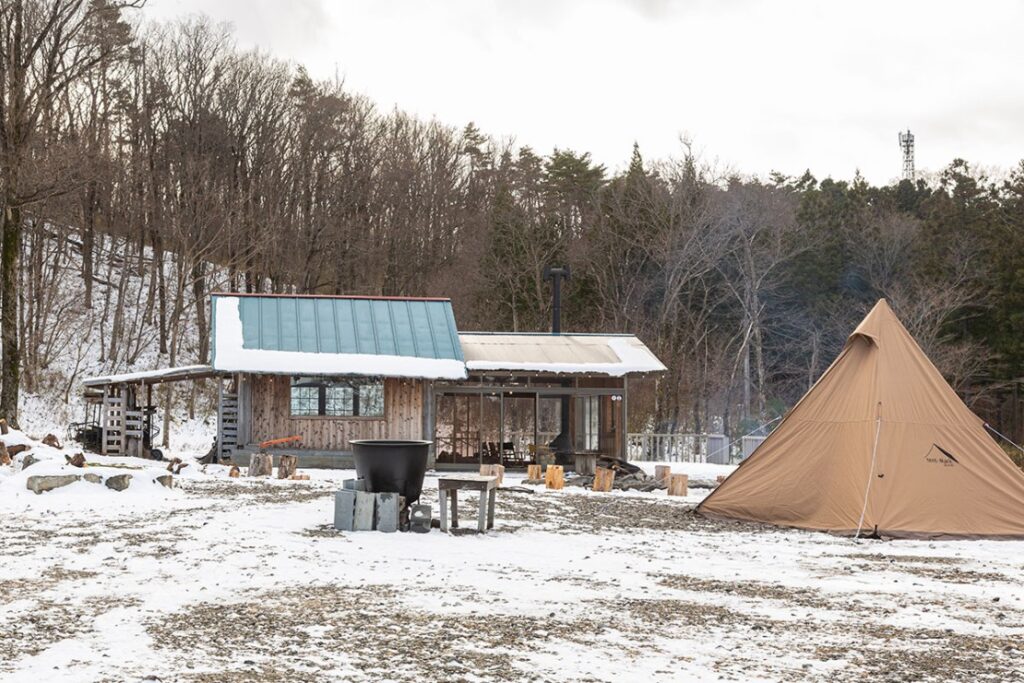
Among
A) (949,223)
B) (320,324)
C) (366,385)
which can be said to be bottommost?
(366,385)

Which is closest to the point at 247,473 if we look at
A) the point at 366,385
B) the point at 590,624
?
the point at 366,385

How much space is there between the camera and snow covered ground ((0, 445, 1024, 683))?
245 inches

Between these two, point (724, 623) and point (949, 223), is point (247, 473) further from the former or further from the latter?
point (949, 223)

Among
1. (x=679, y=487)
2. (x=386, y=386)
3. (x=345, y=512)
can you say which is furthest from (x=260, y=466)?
(x=345, y=512)

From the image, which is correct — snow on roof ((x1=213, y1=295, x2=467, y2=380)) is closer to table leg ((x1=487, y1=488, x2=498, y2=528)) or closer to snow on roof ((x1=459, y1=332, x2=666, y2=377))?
snow on roof ((x1=459, y1=332, x2=666, y2=377))

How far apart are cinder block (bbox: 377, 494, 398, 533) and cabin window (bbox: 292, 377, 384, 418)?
37.1ft

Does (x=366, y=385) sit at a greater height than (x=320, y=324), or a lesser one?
lesser

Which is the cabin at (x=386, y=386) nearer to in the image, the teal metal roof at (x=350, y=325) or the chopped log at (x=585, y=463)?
the teal metal roof at (x=350, y=325)

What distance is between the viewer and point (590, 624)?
24.3 ft

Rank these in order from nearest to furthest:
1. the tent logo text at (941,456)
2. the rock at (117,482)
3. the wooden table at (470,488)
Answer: the wooden table at (470,488), the tent logo text at (941,456), the rock at (117,482)

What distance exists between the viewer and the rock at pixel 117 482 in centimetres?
1453

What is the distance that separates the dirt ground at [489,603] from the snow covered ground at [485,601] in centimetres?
3

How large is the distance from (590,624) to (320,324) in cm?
1741

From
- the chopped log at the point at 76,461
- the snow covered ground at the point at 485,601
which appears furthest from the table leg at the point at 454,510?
the chopped log at the point at 76,461
